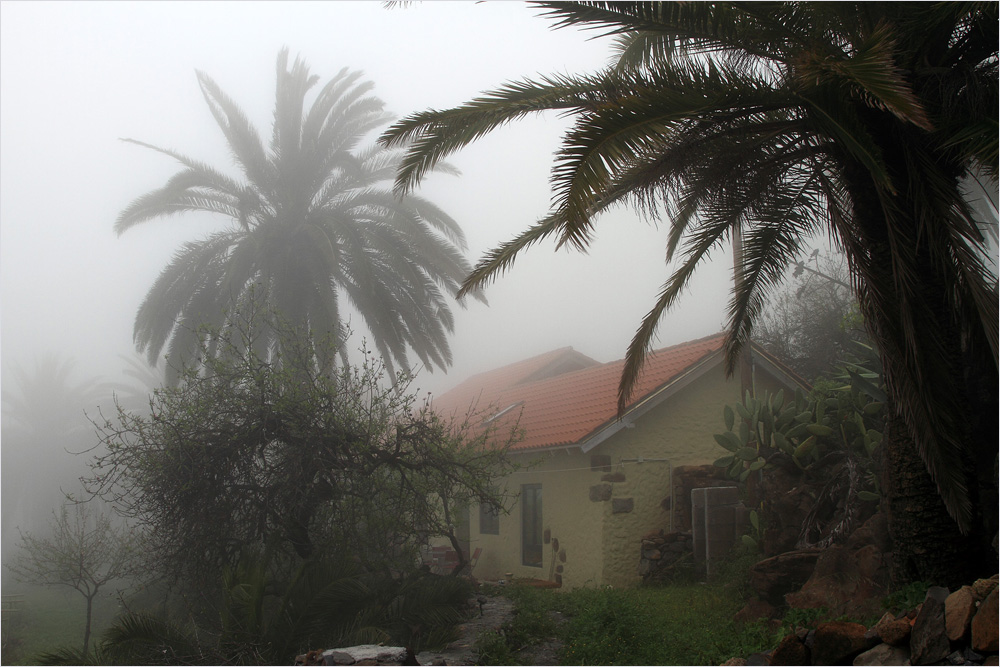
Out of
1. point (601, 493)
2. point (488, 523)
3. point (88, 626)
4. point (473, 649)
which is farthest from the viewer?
point (488, 523)

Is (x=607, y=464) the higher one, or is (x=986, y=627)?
(x=607, y=464)

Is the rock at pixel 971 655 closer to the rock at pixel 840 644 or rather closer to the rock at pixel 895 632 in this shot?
the rock at pixel 895 632

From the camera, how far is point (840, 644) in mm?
5555

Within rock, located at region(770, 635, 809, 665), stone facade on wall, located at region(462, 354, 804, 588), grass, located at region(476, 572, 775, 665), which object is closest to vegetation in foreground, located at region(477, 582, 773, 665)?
grass, located at region(476, 572, 775, 665)

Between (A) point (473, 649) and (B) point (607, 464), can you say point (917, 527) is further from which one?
(B) point (607, 464)

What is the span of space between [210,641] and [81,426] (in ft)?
88.5

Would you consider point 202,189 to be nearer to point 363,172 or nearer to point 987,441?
point 363,172

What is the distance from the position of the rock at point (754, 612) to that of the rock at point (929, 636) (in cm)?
281

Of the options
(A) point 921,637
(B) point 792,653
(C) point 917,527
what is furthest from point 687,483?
(A) point 921,637

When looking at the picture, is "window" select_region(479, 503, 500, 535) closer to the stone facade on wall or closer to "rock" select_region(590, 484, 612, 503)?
the stone facade on wall

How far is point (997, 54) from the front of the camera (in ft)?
21.1

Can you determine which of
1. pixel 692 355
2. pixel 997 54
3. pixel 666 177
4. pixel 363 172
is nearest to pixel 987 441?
pixel 997 54

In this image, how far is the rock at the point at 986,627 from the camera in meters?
4.80

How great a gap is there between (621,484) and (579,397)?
298cm
